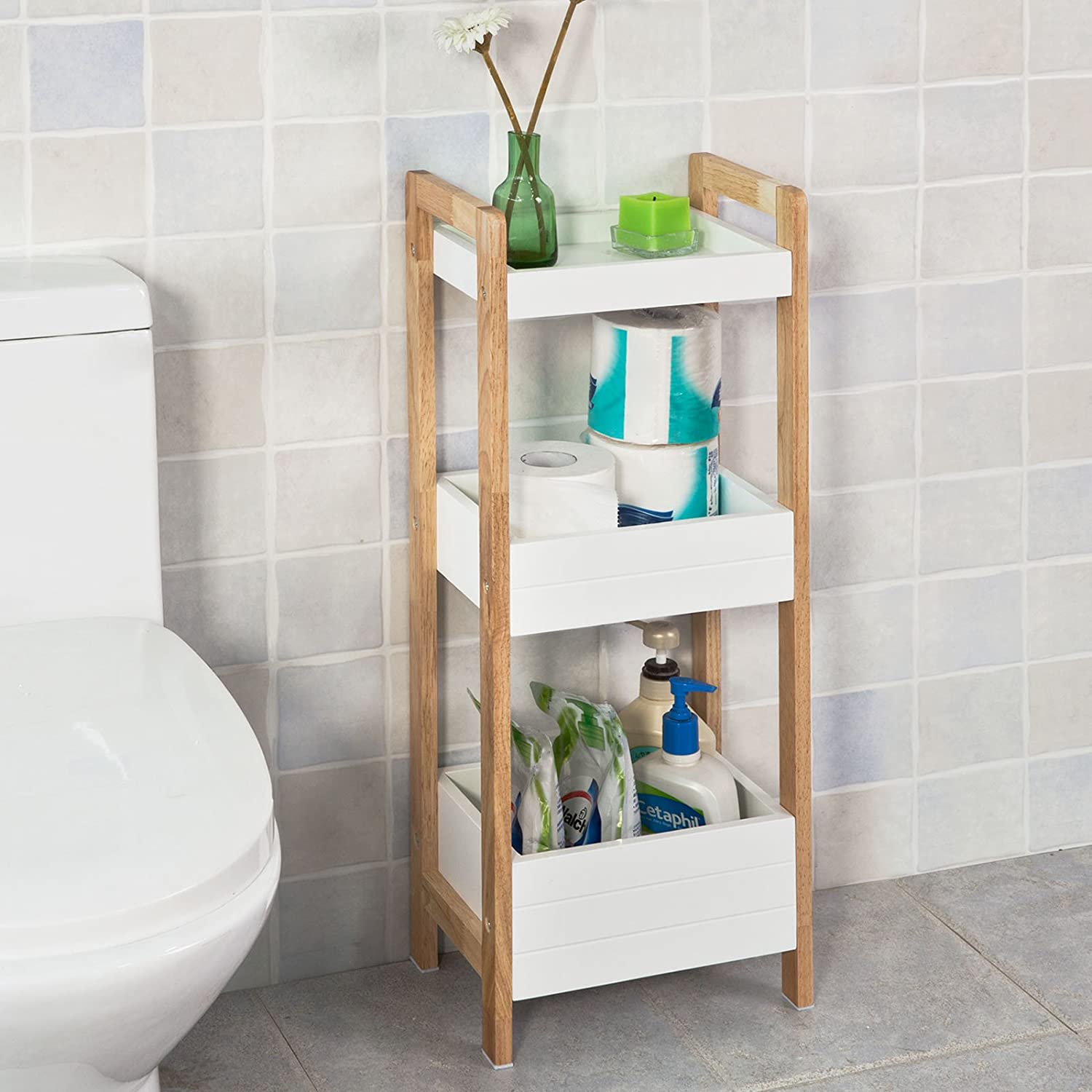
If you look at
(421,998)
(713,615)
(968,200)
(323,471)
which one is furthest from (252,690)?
(968,200)

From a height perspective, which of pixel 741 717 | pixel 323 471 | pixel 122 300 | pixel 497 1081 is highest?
pixel 122 300

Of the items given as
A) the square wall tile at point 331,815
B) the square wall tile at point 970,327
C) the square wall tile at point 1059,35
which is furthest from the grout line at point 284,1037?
the square wall tile at point 1059,35

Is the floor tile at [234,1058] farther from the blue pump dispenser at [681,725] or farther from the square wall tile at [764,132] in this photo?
the square wall tile at [764,132]

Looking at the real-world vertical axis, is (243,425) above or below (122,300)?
below

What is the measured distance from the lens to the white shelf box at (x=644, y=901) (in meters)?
1.43

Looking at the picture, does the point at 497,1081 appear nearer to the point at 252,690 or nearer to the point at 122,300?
the point at 252,690

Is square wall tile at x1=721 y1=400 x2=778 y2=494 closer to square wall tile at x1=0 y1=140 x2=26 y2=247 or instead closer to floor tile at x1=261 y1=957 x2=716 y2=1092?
floor tile at x1=261 y1=957 x2=716 y2=1092

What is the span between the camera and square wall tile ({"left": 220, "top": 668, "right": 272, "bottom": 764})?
1531 millimetres

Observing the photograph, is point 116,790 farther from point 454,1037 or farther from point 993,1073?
point 993,1073

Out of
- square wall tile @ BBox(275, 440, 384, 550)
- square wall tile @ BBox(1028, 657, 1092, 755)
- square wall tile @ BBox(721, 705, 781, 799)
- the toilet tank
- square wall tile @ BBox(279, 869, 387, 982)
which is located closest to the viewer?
the toilet tank

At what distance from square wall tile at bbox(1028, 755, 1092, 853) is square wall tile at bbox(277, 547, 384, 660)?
29.9 inches

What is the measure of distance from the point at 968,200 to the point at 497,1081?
92 cm

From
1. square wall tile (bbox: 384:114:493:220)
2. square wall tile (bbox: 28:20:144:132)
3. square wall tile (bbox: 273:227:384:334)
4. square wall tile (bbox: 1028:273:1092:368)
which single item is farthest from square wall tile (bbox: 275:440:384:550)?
square wall tile (bbox: 1028:273:1092:368)

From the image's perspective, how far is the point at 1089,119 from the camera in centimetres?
166
